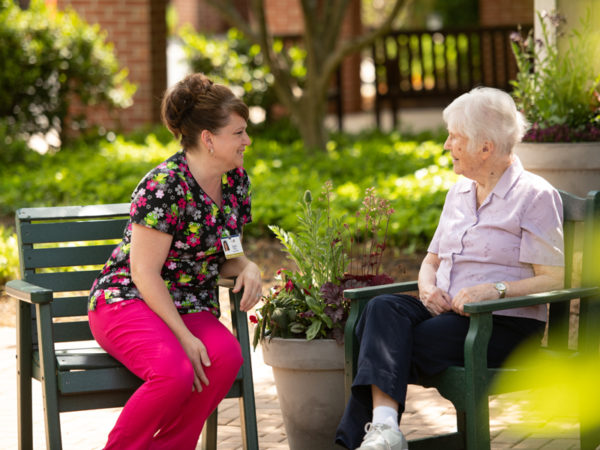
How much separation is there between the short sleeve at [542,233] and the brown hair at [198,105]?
3.48ft

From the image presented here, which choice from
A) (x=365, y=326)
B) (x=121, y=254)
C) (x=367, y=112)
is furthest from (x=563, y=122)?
(x=367, y=112)

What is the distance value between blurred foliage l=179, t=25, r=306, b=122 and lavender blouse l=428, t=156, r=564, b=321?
8.75m

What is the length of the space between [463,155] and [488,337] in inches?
27.0

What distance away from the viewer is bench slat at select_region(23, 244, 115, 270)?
11.8 feet

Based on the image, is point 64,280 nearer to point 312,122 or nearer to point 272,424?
point 272,424

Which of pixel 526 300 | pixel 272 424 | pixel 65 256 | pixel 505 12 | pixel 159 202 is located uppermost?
pixel 505 12

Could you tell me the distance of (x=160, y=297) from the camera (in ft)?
10.5

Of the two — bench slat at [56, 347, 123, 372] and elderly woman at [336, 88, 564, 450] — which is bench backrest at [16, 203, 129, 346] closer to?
bench slat at [56, 347, 123, 372]

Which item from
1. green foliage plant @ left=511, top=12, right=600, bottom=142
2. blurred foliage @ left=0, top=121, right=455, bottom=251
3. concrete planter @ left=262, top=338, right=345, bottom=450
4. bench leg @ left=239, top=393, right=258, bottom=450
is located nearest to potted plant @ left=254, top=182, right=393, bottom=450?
concrete planter @ left=262, top=338, right=345, bottom=450

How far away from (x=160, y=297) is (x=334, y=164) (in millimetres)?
6156

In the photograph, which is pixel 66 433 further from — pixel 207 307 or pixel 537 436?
pixel 537 436

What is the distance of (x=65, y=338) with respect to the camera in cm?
360

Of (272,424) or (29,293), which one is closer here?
(29,293)

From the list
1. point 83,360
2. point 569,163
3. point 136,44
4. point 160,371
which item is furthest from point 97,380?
point 136,44
